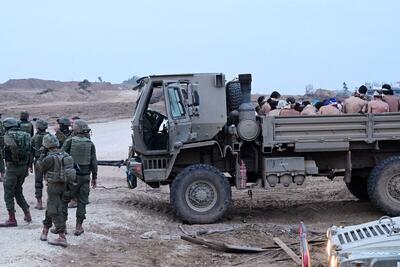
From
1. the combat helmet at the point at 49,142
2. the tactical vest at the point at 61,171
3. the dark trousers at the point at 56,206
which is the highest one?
the combat helmet at the point at 49,142

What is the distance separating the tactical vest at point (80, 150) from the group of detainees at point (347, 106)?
3940mm

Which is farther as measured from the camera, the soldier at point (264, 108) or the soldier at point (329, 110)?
the soldier at point (264, 108)

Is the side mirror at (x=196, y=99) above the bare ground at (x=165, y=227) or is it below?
above

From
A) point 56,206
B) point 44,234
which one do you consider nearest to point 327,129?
point 56,206

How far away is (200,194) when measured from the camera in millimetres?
11656

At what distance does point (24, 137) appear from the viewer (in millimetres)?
10086

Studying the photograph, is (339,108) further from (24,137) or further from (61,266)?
(61,266)

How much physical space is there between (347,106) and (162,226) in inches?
157

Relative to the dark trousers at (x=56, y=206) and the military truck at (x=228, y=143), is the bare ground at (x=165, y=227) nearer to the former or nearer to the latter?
the dark trousers at (x=56, y=206)

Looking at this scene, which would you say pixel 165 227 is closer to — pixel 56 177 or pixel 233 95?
pixel 233 95

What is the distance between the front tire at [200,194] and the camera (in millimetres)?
11617

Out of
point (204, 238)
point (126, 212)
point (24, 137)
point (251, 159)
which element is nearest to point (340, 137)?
point (251, 159)

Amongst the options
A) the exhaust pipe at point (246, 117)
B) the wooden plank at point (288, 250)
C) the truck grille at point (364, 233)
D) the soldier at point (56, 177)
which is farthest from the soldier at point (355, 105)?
the truck grille at point (364, 233)

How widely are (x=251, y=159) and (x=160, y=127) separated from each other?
172 centimetres
